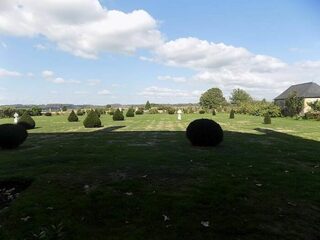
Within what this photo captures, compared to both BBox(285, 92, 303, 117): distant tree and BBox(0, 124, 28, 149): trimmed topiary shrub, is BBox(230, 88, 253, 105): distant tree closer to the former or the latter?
BBox(285, 92, 303, 117): distant tree

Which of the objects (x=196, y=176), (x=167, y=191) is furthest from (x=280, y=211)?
(x=196, y=176)

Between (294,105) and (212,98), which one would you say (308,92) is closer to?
(294,105)

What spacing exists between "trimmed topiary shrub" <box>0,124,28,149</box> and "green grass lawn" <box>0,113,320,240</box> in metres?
2.66

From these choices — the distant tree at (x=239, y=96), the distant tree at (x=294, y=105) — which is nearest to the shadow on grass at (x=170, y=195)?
the distant tree at (x=294, y=105)

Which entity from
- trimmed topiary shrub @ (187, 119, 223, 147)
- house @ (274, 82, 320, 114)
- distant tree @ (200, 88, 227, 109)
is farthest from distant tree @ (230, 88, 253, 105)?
trimmed topiary shrub @ (187, 119, 223, 147)

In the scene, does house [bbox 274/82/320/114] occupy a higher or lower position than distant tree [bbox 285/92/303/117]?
higher

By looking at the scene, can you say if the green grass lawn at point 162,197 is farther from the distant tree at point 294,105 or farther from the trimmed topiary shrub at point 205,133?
the distant tree at point 294,105

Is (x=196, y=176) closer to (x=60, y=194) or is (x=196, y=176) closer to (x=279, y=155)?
(x=60, y=194)

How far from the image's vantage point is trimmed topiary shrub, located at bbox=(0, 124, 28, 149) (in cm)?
1698

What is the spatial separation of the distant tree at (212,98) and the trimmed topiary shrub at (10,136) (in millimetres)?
104928

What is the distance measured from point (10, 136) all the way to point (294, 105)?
5239 cm

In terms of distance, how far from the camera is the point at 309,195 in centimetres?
913

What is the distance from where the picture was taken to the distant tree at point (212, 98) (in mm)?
120875

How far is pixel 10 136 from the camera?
17.0 m
